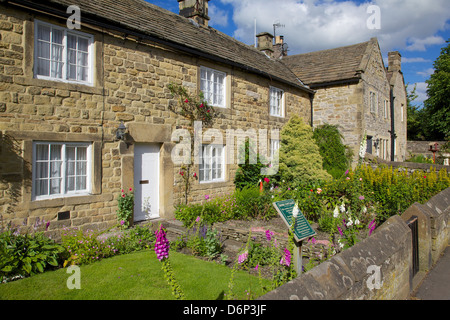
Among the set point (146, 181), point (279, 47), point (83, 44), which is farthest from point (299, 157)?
point (279, 47)

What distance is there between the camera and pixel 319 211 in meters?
8.74

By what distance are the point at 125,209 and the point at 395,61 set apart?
25.4 metres

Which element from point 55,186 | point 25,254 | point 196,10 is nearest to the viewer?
point 25,254

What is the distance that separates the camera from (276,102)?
1490cm

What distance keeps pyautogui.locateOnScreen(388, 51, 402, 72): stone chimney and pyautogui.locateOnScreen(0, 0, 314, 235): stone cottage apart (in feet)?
64.4

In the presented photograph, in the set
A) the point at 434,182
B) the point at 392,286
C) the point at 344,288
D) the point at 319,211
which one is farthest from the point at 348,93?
the point at 344,288

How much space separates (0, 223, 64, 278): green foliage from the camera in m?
5.20

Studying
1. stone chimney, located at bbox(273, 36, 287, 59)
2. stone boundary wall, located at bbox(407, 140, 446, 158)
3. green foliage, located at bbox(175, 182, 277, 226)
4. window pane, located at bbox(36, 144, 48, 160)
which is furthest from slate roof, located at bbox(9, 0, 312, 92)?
stone boundary wall, located at bbox(407, 140, 446, 158)

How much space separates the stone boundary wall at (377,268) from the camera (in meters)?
2.79

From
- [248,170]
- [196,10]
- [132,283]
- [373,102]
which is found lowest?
[132,283]

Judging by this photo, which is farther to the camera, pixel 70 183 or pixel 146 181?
pixel 146 181

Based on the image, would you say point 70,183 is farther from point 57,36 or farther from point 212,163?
point 212,163

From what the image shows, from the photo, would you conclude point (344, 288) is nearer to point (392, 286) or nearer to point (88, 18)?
point (392, 286)

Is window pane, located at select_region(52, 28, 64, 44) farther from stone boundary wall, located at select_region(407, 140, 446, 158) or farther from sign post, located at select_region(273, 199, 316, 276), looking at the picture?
stone boundary wall, located at select_region(407, 140, 446, 158)
